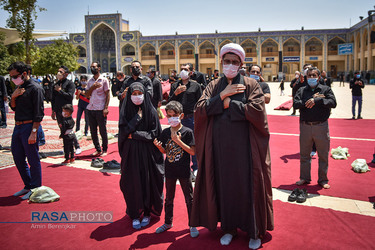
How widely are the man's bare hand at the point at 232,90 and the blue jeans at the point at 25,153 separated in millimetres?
2551

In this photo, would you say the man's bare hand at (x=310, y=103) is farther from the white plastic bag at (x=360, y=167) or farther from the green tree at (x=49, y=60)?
the green tree at (x=49, y=60)

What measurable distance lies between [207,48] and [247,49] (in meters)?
5.19

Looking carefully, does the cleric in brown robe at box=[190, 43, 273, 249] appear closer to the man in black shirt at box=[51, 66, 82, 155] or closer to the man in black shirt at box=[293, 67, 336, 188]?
the man in black shirt at box=[293, 67, 336, 188]

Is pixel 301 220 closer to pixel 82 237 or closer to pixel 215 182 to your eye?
pixel 215 182

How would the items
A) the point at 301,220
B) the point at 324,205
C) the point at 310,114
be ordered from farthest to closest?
the point at 310,114, the point at 324,205, the point at 301,220

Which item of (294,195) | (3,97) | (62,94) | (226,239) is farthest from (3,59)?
(226,239)

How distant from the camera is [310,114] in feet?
13.5

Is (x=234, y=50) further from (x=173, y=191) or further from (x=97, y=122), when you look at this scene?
(x=97, y=122)

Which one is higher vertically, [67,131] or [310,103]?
[310,103]

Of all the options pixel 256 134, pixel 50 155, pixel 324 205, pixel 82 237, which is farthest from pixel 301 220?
pixel 50 155

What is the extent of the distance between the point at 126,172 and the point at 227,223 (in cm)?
112

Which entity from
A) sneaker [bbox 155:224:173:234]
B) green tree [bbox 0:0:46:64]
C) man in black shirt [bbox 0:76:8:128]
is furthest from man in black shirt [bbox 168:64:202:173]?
green tree [bbox 0:0:46:64]

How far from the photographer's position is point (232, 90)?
2.55 meters

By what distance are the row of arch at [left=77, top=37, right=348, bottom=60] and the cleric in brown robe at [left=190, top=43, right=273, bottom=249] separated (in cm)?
3669
